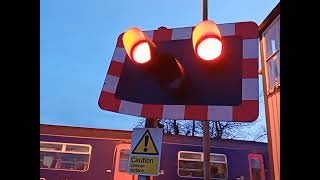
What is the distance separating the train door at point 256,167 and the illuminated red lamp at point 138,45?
8835 millimetres

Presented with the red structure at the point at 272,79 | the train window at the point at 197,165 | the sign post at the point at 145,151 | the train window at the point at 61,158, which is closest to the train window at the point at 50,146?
the train window at the point at 61,158

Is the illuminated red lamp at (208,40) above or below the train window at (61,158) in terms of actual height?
above

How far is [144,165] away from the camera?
3057mm

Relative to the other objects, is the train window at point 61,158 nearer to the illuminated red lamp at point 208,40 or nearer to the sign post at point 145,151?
the sign post at point 145,151

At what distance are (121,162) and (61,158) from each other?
169 cm

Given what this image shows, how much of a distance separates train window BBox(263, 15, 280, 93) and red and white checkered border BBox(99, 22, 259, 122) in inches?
153

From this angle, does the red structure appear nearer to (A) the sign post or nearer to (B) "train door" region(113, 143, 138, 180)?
(A) the sign post

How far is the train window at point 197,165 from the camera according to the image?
10477 millimetres

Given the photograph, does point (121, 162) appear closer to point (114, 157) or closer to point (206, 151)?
point (114, 157)
